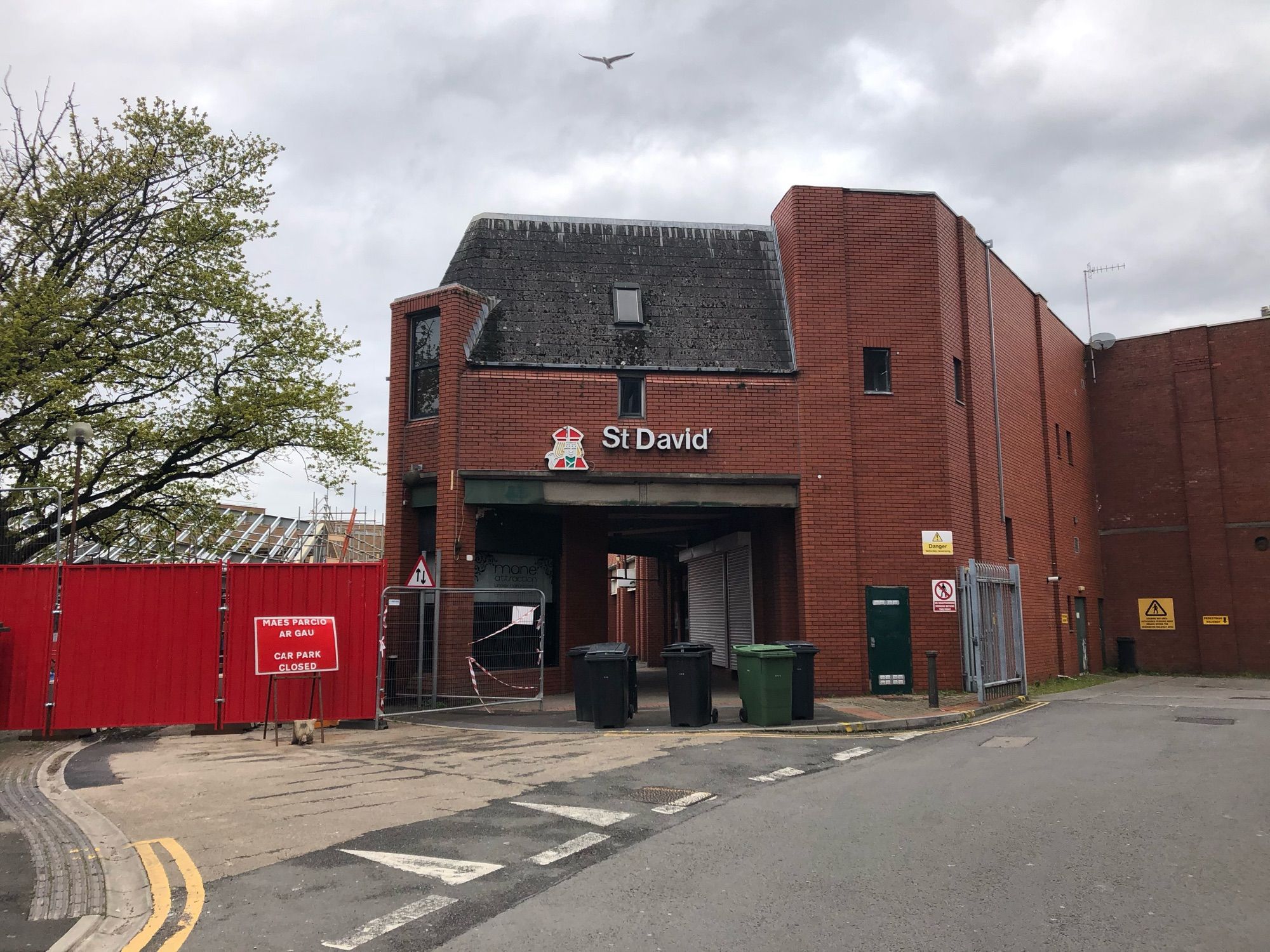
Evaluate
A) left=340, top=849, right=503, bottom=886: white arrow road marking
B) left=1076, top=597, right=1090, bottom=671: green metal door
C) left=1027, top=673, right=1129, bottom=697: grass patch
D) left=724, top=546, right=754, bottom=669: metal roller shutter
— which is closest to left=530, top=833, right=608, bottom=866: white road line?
left=340, top=849, right=503, bottom=886: white arrow road marking

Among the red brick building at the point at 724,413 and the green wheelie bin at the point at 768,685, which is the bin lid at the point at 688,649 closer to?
the green wheelie bin at the point at 768,685

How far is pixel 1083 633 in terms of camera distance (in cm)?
2786

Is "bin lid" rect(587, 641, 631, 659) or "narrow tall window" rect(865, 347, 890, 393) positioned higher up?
"narrow tall window" rect(865, 347, 890, 393)

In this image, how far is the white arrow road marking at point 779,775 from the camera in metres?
9.23

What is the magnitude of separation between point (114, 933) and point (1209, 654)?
100 feet

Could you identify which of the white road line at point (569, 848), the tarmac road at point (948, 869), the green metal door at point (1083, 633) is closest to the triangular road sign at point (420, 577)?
the tarmac road at point (948, 869)

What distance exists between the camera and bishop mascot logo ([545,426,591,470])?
56.6ft

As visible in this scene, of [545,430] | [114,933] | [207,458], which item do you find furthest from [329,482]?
[114,933]

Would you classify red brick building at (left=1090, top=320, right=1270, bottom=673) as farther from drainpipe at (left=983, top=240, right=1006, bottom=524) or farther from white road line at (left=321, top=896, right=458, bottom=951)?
white road line at (left=321, top=896, right=458, bottom=951)

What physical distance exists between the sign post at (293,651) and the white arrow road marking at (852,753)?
21.7 ft

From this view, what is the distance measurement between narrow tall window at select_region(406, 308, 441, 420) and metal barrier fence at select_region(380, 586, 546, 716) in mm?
3667

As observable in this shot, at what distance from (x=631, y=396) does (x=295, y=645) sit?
790 centimetres

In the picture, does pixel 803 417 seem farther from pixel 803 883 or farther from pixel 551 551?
pixel 803 883

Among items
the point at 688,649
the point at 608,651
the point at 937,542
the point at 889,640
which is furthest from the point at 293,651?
the point at 937,542
